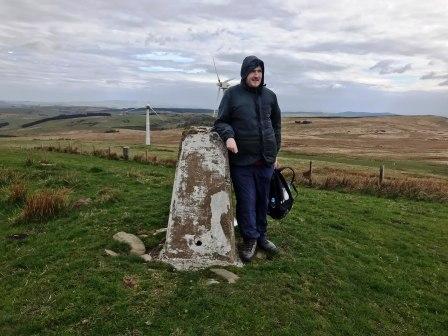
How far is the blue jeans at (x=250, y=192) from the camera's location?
890 cm

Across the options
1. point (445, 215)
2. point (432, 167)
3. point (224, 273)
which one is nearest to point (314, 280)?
point (224, 273)

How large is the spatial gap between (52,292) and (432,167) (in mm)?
55539

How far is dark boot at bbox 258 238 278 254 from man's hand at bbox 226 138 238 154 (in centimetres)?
217

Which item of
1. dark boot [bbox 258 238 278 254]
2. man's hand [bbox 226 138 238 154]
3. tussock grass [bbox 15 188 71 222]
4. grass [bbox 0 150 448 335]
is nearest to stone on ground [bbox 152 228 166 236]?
grass [bbox 0 150 448 335]

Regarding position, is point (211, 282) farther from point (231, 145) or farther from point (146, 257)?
point (231, 145)

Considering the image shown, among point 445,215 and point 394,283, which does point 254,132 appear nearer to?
point 394,283

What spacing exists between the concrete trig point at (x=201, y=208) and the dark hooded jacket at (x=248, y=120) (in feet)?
1.47

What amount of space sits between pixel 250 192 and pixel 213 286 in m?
1.95

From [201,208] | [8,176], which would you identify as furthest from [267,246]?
[8,176]

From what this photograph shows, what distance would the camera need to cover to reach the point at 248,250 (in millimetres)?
9039

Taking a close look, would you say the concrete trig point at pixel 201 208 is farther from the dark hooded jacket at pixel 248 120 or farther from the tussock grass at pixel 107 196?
the tussock grass at pixel 107 196

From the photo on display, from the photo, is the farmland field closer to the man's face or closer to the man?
the man

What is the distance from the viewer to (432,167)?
185ft

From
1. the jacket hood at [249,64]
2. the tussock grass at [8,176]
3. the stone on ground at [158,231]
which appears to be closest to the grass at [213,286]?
the stone on ground at [158,231]
